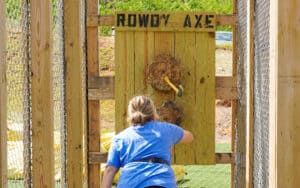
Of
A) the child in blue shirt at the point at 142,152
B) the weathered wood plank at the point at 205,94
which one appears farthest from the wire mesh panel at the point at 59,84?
the weathered wood plank at the point at 205,94

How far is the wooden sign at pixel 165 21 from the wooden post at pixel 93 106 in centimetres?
22

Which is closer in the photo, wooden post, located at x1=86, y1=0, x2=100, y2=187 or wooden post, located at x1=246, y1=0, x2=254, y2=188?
wooden post, located at x1=246, y1=0, x2=254, y2=188

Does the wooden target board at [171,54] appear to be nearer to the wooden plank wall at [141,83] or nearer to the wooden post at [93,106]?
the wooden plank wall at [141,83]

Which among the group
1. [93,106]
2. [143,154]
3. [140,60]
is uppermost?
[140,60]

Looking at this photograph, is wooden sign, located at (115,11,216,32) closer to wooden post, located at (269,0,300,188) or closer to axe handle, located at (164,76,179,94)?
axe handle, located at (164,76,179,94)

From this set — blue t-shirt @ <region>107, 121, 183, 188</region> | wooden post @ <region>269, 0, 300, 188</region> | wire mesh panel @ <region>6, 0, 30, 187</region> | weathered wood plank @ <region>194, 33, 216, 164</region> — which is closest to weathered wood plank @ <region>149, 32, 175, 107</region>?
weathered wood plank @ <region>194, 33, 216, 164</region>

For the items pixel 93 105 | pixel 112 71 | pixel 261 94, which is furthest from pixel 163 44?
pixel 112 71

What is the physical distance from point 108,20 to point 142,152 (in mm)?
1740

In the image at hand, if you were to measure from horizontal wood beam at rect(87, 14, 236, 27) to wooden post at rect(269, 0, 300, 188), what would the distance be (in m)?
3.04

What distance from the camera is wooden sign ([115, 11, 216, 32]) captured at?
5863 millimetres

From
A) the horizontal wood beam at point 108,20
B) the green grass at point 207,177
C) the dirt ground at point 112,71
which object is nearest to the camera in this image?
the horizontal wood beam at point 108,20

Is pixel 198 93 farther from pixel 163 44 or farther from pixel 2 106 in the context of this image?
pixel 2 106

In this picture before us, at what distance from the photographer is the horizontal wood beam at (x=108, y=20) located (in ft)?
19.0

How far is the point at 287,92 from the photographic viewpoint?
9.18ft
